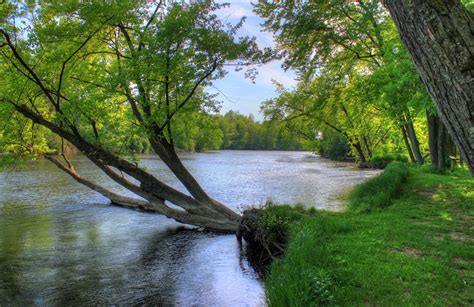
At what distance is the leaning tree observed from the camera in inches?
468

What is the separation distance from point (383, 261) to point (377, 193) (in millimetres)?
7415

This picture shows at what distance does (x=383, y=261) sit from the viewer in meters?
5.82

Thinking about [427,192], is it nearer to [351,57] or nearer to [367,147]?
[351,57]

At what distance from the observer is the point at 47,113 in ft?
55.2

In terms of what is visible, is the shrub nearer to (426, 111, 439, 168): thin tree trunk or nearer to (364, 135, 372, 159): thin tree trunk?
(426, 111, 439, 168): thin tree trunk

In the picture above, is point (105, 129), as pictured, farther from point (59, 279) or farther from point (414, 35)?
point (414, 35)

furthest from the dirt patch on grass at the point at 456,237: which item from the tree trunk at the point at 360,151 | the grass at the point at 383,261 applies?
the tree trunk at the point at 360,151

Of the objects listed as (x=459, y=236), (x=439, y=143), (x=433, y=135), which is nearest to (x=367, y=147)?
(x=433, y=135)

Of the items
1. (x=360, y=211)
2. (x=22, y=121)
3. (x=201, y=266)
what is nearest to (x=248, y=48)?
(x=360, y=211)

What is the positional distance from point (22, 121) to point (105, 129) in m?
5.09

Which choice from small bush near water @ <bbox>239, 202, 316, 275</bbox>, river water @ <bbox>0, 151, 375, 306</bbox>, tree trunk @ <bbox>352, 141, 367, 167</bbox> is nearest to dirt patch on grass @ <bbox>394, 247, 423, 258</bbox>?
river water @ <bbox>0, 151, 375, 306</bbox>

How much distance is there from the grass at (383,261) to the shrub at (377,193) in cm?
117

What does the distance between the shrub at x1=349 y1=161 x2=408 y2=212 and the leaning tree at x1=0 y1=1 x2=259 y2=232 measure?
4.49 meters

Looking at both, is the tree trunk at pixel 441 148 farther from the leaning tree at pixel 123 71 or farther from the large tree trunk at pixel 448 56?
the large tree trunk at pixel 448 56
